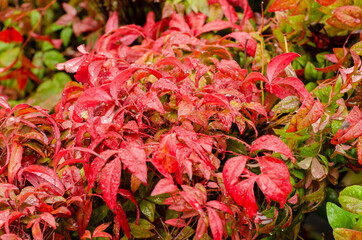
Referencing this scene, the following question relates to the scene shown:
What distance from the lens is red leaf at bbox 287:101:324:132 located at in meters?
0.56

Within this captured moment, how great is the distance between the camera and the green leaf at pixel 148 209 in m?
0.62

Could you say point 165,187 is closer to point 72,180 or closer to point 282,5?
point 72,180

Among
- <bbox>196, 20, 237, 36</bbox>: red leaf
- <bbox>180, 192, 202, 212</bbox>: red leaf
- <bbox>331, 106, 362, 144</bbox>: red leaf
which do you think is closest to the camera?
<bbox>180, 192, 202, 212</bbox>: red leaf

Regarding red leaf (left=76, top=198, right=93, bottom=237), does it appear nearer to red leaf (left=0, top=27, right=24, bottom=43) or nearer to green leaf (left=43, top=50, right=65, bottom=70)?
green leaf (left=43, top=50, right=65, bottom=70)

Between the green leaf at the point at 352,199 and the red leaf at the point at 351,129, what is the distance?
0.09 metres

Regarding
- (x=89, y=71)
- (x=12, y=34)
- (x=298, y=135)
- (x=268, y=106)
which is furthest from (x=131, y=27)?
(x=12, y=34)

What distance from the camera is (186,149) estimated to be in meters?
0.54

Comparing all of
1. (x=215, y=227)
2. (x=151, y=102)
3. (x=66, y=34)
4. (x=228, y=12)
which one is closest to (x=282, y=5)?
(x=228, y=12)

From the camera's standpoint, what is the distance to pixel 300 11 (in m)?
0.84

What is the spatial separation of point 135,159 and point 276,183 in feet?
0.74

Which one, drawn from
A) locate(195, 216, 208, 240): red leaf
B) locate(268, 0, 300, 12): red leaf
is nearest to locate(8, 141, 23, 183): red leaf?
locate(195, 216, 208, 240): red leaf

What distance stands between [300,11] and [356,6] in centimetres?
14

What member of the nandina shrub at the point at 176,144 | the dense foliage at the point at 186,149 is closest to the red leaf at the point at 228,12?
the dense foliage at the point at 186,149

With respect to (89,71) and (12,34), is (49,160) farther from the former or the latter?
(12,34)
